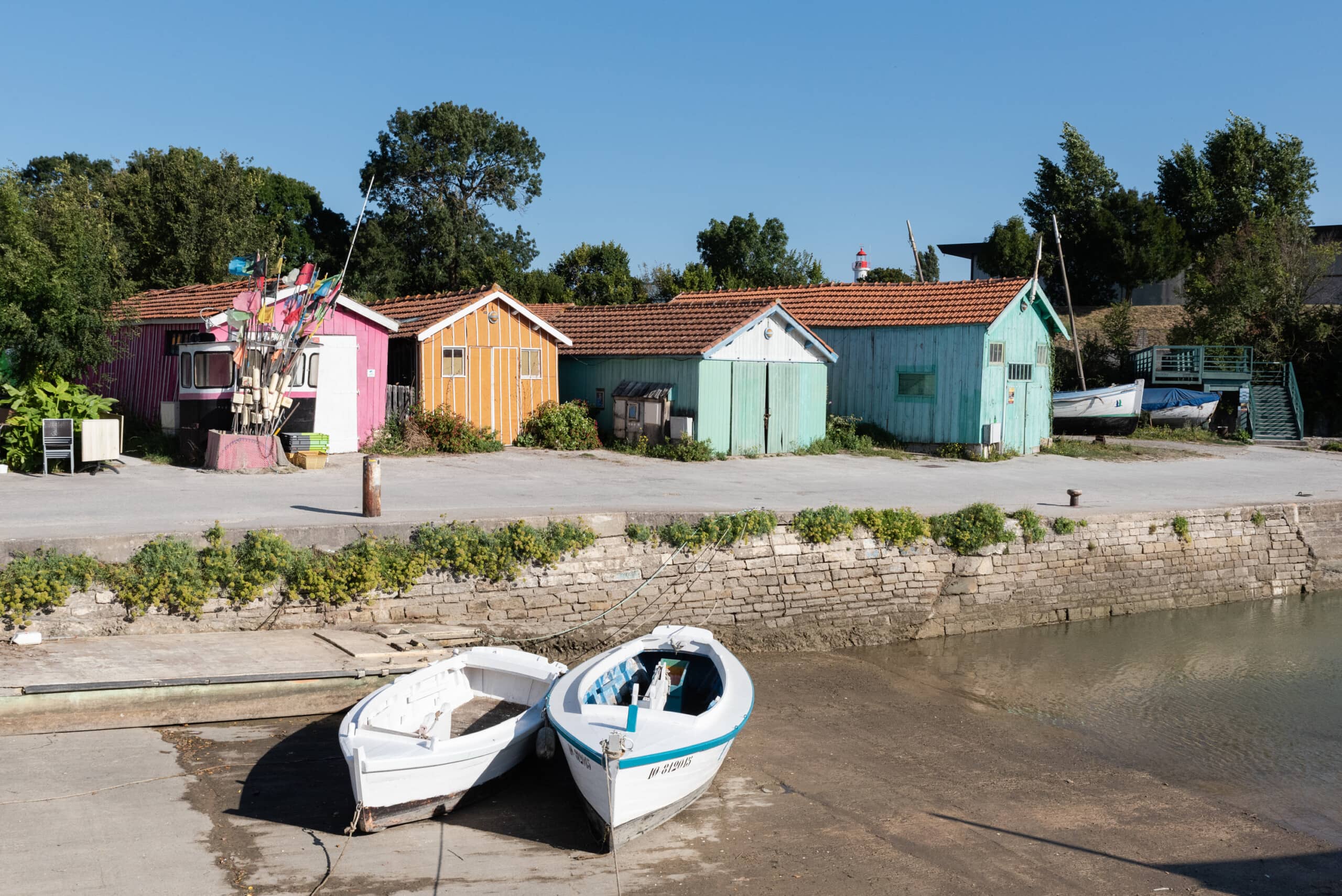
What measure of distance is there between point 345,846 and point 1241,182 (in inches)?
1815

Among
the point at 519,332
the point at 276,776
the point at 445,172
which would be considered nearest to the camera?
the point at 276,776

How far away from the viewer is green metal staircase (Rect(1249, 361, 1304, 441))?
31375 mm

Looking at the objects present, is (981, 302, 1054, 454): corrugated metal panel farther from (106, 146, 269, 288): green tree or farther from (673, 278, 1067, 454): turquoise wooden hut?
(106, 146, 269, 288): green tree

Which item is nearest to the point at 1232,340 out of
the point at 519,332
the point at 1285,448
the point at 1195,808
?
the point at 1285,448

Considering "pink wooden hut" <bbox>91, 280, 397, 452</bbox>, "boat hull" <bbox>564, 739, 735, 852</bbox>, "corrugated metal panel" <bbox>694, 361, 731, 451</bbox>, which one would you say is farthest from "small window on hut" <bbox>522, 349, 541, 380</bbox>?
"boat hull" <bbox>564, 739, 735, 852</bbox>

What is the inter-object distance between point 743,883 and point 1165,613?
11939mm

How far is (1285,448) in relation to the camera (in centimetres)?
2944

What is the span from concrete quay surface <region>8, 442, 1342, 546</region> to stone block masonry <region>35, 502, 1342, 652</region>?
0.72 meters

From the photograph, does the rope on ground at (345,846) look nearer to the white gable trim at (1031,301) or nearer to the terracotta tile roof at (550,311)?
the white gable trim at (1031,301)

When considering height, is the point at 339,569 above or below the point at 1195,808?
above

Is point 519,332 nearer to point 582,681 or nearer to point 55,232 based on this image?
point 55,232

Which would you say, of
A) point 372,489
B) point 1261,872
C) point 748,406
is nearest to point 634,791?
point 1261,872

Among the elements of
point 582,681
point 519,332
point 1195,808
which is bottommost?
point 1195,808

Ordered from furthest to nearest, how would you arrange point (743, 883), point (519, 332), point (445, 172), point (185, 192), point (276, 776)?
point (445, 172) < point (185, 192) < point (519, 332) < point (276, 776) < point (743, 883)
